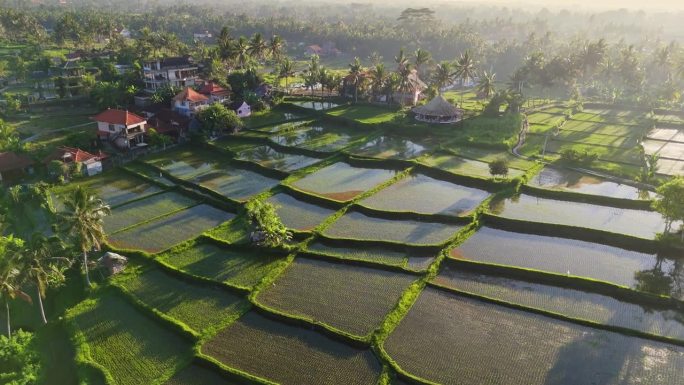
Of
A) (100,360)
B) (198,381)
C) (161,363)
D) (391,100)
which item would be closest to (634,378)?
(198,381)

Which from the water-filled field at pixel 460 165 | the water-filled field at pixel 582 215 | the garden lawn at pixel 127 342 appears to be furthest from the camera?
the water-filled field at pixel 460 165

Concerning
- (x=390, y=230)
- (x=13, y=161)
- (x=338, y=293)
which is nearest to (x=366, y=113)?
(x=390, y=230)

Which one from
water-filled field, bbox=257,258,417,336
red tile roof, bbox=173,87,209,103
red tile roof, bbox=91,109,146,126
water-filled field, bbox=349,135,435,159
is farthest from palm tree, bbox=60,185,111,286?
red tile roof, bbox=173,87,209,103

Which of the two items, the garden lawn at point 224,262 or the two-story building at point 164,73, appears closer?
the garden lawn at point 224,262

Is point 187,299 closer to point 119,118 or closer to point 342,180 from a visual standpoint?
point 342,180

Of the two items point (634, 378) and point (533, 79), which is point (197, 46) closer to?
point (533, 79)

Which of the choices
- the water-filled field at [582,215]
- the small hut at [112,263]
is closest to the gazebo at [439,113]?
the water-filled field at [582,215]

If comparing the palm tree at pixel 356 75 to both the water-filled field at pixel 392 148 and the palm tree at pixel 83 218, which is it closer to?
the water-filled field at pixel 392 148
